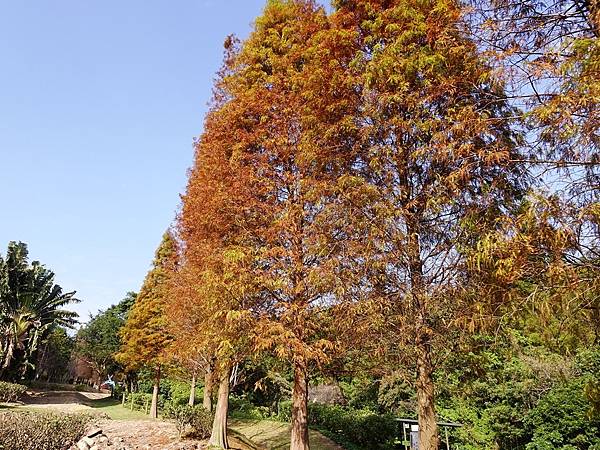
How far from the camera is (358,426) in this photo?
611 inches

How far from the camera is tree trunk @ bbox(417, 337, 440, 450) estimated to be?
6.14m

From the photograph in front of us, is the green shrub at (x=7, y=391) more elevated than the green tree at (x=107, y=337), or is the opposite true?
the green tree at (x=107, y=337)

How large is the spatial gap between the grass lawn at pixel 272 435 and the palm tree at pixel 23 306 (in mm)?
18833

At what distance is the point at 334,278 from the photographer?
7.32 metres

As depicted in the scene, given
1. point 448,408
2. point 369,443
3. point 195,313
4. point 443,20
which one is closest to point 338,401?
point 369,443

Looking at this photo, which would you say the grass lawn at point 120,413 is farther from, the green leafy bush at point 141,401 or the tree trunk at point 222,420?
the tree trunk at point 222,420

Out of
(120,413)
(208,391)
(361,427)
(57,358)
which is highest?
(57,358)

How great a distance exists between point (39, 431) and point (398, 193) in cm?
967

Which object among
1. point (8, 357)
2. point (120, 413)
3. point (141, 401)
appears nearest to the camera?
point (120, 413)

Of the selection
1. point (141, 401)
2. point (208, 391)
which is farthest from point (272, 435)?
point (141, 401)

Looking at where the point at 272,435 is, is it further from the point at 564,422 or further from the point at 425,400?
the point at 425,400

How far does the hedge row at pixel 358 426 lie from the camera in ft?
48.6

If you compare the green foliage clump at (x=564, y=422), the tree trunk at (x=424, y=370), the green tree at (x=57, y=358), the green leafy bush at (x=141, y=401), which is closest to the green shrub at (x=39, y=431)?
the tree trunk at (x=424, y=370)

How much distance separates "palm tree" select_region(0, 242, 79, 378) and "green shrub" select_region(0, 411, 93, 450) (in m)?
22.9
